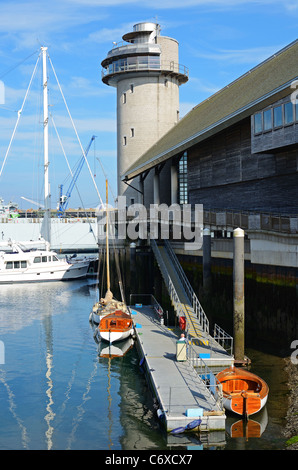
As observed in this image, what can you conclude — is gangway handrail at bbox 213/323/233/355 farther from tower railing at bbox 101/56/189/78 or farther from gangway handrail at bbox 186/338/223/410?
tower railing at bbox 101/56/189/78

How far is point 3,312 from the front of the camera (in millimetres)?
47625

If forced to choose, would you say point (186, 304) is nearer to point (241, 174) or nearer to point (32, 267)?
point (241, 174)

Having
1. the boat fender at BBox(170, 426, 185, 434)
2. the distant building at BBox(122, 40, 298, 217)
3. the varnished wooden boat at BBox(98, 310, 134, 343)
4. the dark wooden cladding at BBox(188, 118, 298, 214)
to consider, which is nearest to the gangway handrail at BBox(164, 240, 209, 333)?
the varnished wooden boat at BBox(98, 310, 134, 343)

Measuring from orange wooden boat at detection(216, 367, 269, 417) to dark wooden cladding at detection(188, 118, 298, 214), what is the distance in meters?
13.6

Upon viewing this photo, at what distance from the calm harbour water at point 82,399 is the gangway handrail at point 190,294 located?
11.1 feet

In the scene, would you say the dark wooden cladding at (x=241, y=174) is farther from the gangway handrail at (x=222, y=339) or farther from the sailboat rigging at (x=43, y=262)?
the sailboat rigging at (x=43, y=262)

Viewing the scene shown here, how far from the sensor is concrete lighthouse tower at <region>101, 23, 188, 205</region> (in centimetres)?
6356

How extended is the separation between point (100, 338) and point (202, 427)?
55.8 ft

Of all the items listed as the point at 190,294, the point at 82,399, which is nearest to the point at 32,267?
the point at 190,294

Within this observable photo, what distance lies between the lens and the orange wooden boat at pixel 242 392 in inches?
792

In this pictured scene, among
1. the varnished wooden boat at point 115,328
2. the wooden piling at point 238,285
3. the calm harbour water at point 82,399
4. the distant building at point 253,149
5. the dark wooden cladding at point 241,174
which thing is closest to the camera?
the calm harbour water at point 82,399

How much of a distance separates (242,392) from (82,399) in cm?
704

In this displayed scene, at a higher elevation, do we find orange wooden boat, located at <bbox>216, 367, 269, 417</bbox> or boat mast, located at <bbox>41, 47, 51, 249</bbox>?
boat mast, located at <bbox>41, 47, 51, 249</bbox>

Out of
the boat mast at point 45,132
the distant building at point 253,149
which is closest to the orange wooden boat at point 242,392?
the distant building at point 253,149
